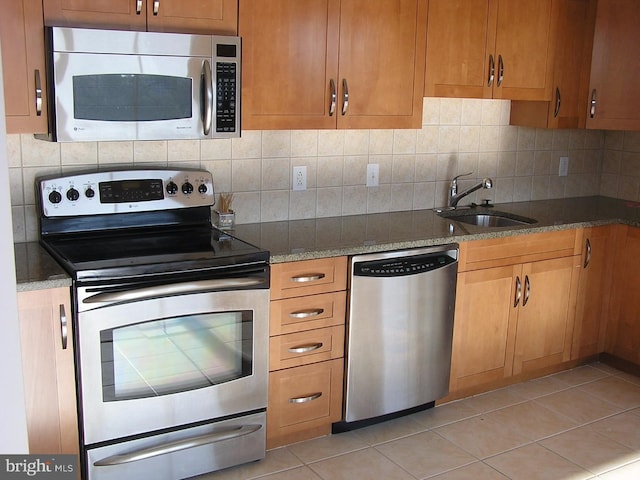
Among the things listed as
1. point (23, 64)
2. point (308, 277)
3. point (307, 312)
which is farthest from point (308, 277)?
point (23, 64)

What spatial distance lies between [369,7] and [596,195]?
7.22 ft

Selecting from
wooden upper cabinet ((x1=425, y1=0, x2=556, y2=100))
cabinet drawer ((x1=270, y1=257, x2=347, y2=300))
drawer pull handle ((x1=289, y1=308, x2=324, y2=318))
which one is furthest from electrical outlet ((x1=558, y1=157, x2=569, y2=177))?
drawer pull handle ((x1=289, y1=308, x2=324, y2=318))

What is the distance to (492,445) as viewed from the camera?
3092 millimetres

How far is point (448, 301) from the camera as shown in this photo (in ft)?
10.6

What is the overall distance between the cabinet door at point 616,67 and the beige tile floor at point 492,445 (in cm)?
144

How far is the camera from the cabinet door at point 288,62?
285cm

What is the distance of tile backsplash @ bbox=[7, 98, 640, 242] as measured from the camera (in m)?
2.87

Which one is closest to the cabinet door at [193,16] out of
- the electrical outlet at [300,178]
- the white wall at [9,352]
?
the electrical outlet at [300,178]

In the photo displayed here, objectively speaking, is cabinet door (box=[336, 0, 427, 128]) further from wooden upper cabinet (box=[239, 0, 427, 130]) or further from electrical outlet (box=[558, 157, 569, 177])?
electrical outlet (box=[558, 157, 569, 177])

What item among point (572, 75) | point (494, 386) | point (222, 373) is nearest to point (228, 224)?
point (222, 373)

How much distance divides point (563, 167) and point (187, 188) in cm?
242

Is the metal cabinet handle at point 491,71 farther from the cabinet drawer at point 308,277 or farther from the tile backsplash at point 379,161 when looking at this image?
the cabinet drawer at point 308,277

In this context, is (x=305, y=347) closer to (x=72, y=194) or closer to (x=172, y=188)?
(x=172, y=188)

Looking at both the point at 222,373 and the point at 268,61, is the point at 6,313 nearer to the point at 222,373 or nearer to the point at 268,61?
the point at 222,373
